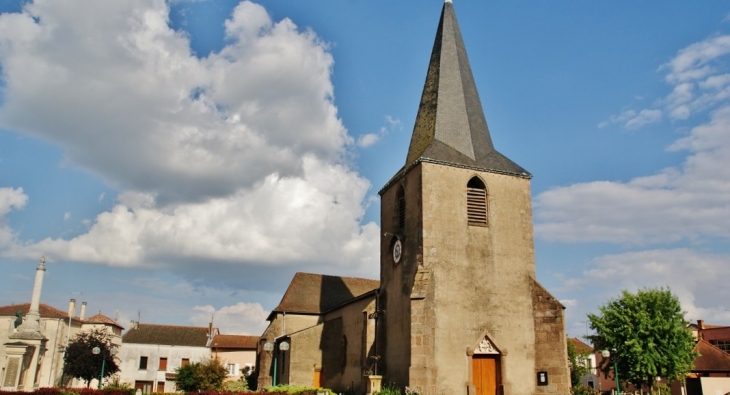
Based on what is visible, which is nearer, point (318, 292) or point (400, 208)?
point (400, 208)

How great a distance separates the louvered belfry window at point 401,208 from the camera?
2237cm

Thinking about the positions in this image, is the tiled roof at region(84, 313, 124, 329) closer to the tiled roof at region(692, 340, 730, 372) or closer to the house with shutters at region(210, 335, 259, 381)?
the house with shutters at region(210, 335, 259, 381)

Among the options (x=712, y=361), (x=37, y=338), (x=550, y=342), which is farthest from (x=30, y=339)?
(x=712, y=361)

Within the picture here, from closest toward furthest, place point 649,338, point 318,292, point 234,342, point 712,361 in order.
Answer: point 649,338, point 318,292, point 712,361, point 234,342

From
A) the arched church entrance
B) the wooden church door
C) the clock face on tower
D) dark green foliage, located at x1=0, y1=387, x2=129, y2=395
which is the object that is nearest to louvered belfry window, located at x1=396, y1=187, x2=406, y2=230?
the clock face on tower

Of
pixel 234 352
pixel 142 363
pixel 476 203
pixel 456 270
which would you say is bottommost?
pixel 142 363

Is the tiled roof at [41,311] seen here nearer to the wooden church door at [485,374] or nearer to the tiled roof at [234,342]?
the tiled roof at [234,342]

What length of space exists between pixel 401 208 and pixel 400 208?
5.1 inches

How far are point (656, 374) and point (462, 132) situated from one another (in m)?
18.6

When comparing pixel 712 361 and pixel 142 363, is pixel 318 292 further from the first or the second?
pixel 712 361

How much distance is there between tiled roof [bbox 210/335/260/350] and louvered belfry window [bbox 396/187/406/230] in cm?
4002

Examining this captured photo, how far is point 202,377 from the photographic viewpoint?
1246 inches

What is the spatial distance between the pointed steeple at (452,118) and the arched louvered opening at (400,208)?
4.26 feet

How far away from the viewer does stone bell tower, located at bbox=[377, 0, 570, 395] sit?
18875 mm
